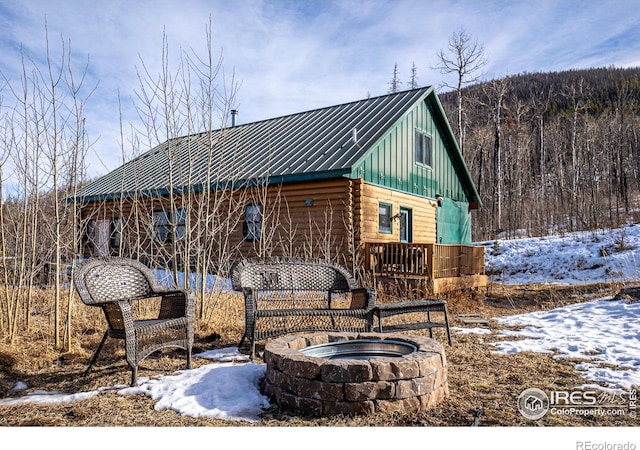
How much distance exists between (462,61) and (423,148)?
1127 centimetres

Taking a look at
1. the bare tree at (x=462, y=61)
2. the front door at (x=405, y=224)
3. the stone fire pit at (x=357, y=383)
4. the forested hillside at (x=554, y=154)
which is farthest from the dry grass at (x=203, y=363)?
the bare tree at (x=462, y=61)

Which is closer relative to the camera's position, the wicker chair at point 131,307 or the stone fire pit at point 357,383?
the stone fire pit at point 357,383

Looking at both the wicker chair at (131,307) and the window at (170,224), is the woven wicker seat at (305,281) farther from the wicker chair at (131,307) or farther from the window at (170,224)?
the window at (170,224)

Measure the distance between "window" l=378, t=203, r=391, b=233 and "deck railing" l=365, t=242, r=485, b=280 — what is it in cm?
152

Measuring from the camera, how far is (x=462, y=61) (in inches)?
899

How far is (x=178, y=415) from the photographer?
303 cm

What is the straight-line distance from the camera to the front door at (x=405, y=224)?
12906mm

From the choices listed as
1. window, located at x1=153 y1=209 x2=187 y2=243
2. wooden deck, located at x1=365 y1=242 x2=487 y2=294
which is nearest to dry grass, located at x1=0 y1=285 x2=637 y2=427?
window, located at x1=153 y1=209 x2=187 y2=243

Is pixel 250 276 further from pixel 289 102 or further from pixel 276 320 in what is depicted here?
pixel 289 102

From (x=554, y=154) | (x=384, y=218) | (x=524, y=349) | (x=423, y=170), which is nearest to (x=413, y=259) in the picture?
(x=384, y=218)

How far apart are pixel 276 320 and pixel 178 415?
11.0 ft

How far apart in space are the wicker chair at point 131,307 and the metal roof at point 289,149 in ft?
16.1

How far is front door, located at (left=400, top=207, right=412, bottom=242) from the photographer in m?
12.9

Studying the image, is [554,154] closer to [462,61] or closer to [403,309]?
[462,61]
